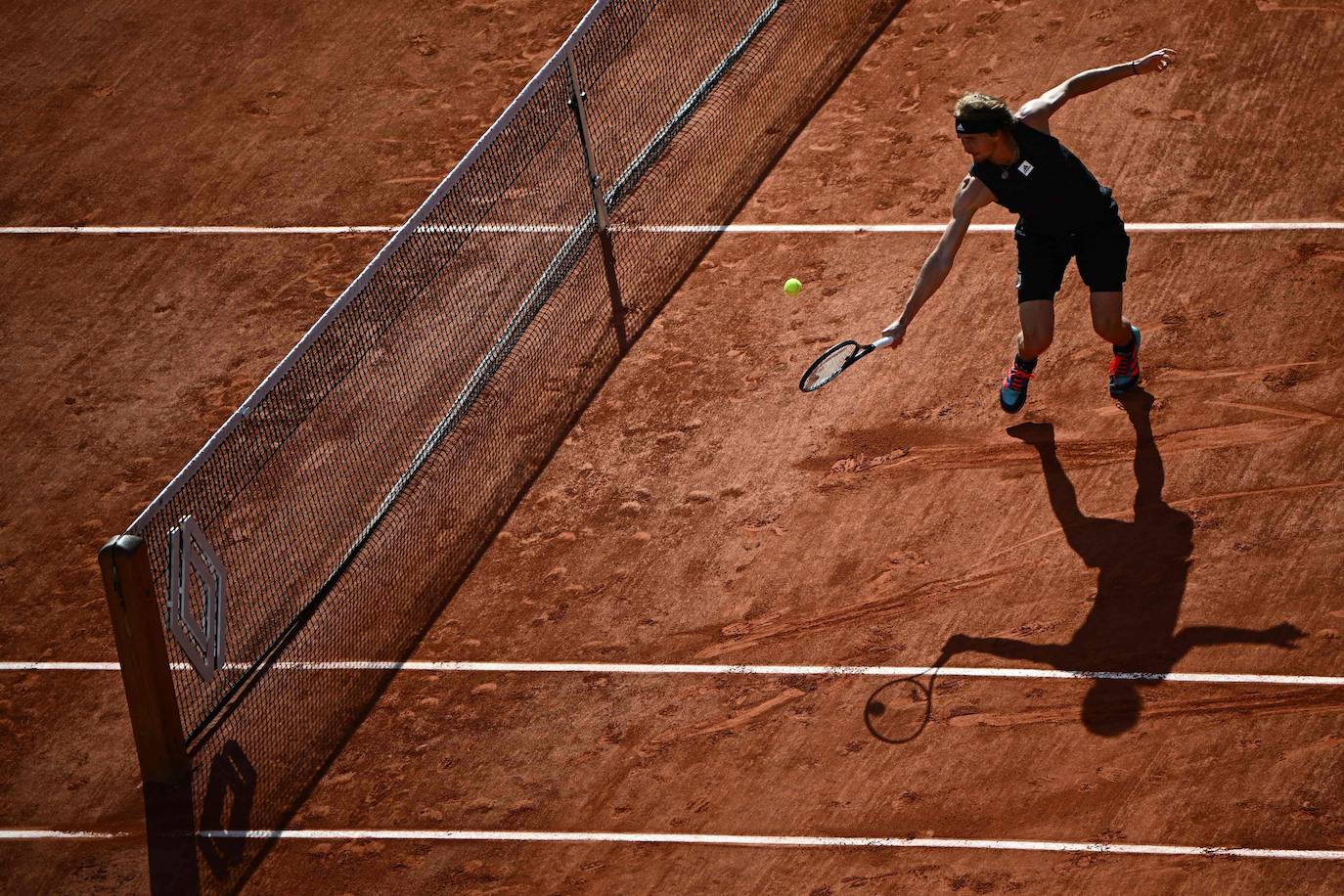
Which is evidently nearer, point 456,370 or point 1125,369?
point 1125,369

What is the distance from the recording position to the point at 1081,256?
9648 millimetres

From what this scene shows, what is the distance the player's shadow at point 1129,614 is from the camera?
8.77 meters

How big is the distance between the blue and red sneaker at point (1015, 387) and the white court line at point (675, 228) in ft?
5.81

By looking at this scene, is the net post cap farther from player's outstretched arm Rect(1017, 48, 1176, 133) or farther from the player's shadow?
player's outstretched arm Rect(1017, 48, 1176, 133)

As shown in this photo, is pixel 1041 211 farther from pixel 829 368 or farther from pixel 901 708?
pixel 901 708

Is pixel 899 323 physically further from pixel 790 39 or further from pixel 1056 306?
pixel 790 39

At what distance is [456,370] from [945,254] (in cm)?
367

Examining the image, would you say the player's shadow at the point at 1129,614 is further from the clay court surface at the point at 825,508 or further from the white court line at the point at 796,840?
the white court line at the point at 796,840

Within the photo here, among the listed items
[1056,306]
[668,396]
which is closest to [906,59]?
[1056,306]

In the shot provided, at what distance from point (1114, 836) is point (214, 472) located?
552 centimetres

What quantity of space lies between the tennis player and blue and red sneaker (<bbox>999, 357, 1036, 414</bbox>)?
61mm

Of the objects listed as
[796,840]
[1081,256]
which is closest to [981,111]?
[1081,256]

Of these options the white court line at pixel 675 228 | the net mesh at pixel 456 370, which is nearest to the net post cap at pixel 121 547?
the net mesh at pixel 456 370

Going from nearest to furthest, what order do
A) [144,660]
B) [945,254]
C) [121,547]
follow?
1. [121,547]
2. [144,660]
3. [945,254]
